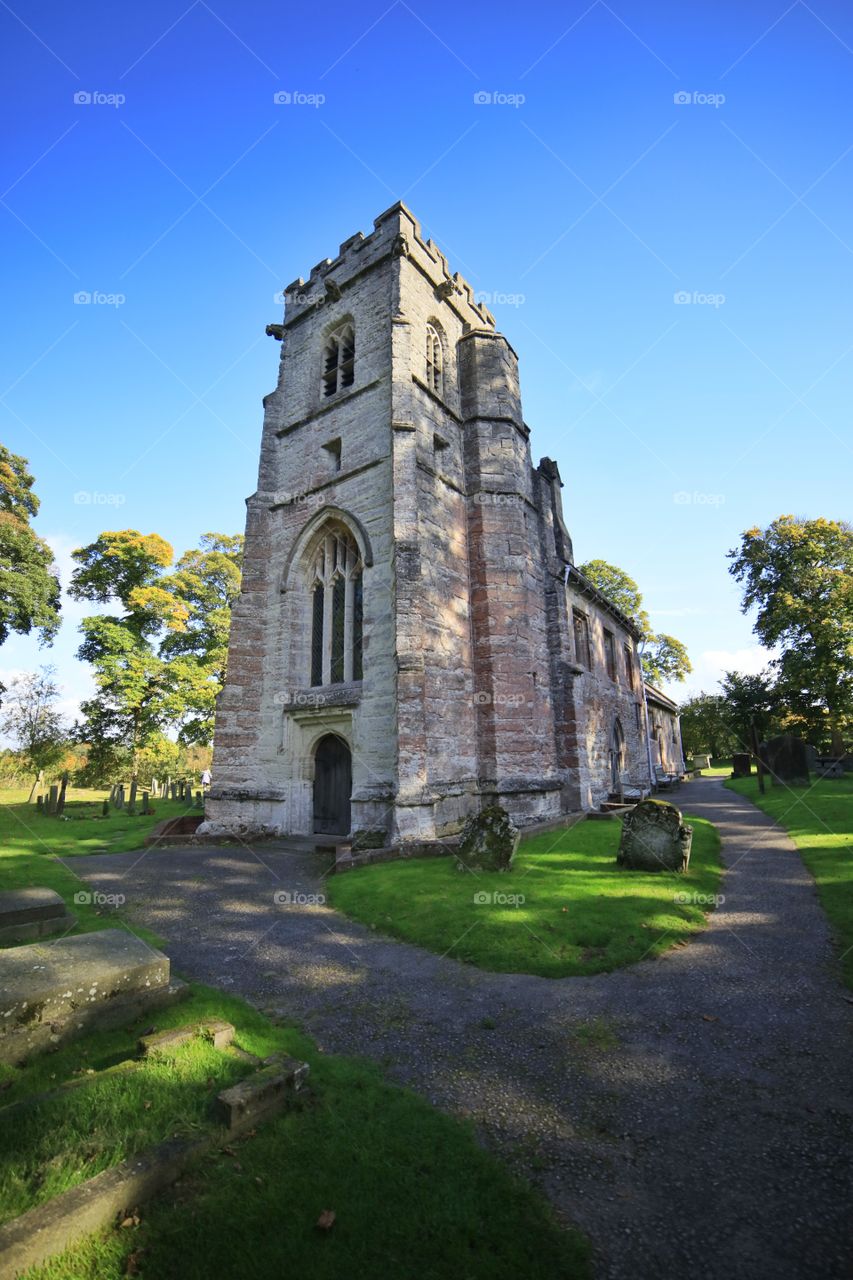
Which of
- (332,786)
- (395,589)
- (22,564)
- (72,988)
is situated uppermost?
(22,564)

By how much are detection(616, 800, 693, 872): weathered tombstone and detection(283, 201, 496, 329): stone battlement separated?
1719 centimetres

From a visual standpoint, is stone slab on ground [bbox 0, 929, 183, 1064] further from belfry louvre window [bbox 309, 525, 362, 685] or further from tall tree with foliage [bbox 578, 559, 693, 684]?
tall tree with foliage [bbox 578, 559, 693, 684]

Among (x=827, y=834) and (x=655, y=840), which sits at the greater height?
(x=655, y=840)

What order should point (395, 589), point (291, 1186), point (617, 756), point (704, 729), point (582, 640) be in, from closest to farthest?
point (291, 1186)
point (395, 589)
point (582, 640)
point (617, 756)
point (704, 729)

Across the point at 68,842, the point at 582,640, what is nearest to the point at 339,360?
the point at 582,640

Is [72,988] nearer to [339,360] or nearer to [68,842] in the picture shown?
[68,842]

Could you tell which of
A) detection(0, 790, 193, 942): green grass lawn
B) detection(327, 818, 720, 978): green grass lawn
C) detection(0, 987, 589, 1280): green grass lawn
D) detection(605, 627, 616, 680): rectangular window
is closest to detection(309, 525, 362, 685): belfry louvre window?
detection(327, 818, 720, 978): green grass lawn

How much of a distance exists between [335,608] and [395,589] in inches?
150

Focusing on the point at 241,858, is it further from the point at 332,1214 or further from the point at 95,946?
the point at 332,1214

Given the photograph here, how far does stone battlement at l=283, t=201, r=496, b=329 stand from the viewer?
55.4 feet

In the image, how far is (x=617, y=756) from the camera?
22859 mm

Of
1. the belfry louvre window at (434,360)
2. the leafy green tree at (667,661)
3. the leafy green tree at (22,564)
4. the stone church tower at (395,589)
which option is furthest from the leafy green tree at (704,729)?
the leafy green tree at (22,564)

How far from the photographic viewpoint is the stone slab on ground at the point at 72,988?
3.66 m

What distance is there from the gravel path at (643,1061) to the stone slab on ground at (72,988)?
1151 mm
